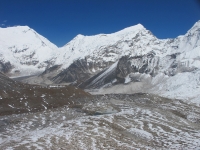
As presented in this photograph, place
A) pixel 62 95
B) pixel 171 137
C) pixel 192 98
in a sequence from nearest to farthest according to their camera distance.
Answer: pixel 171 137 → pixel 62 95 → pixel 192 98

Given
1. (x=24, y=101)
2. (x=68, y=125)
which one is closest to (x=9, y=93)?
(x=24, y=101)

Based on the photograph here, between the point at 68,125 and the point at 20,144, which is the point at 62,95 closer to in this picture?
the point at 68,125

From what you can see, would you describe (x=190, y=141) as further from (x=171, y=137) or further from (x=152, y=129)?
(x=152, y=129)

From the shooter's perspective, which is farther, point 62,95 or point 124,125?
point 62,95

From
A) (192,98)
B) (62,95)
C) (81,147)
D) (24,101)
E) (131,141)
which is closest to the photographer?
(81,147)

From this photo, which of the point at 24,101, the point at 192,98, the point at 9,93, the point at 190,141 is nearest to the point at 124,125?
the point at 190,141

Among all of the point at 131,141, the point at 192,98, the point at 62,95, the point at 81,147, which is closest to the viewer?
the point at 81,147

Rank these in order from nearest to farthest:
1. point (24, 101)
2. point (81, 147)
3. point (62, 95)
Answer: point (81, 147)
point (24, 101)
point (62, 95)

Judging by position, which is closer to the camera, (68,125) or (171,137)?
(171,137)

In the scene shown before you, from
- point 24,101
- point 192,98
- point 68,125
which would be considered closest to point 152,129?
point 68,125
